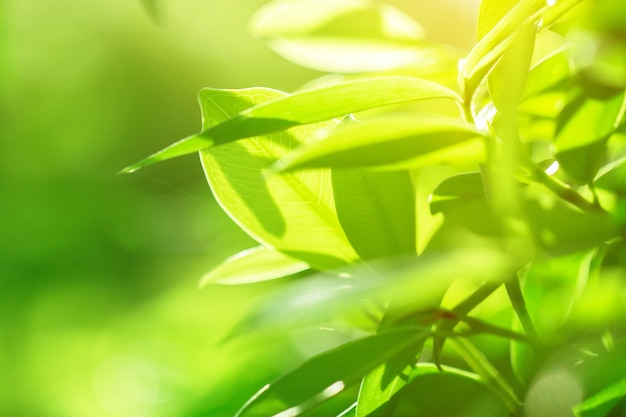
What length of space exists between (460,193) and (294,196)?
0.05 m

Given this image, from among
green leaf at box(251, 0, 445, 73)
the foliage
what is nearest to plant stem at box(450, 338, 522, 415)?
the foliage

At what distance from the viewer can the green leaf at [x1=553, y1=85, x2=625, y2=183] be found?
0.19 meters

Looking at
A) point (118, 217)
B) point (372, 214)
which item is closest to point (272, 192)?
point (372, 214)

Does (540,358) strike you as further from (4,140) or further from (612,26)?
(4,140)

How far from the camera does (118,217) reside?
1.34m

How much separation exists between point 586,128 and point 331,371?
0.09 meters

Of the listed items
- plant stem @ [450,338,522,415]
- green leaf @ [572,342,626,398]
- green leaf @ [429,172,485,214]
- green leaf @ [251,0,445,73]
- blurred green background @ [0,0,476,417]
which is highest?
blurred green background @ [0,0,476,417]

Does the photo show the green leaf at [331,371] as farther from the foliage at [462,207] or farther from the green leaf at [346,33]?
the green leaf at [346,33]

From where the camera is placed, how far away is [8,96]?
1620mm

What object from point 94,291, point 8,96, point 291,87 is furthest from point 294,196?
point 291,87

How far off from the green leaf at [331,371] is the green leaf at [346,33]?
5.1 inches

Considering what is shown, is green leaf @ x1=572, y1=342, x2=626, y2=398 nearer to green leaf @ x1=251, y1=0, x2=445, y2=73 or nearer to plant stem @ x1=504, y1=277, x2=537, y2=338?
plant stem @ x1=504, y1=277, x2=537, y2=338

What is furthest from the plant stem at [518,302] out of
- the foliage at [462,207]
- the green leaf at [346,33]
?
the green leaf at [346,33]

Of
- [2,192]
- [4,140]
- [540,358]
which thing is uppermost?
[4,140]
